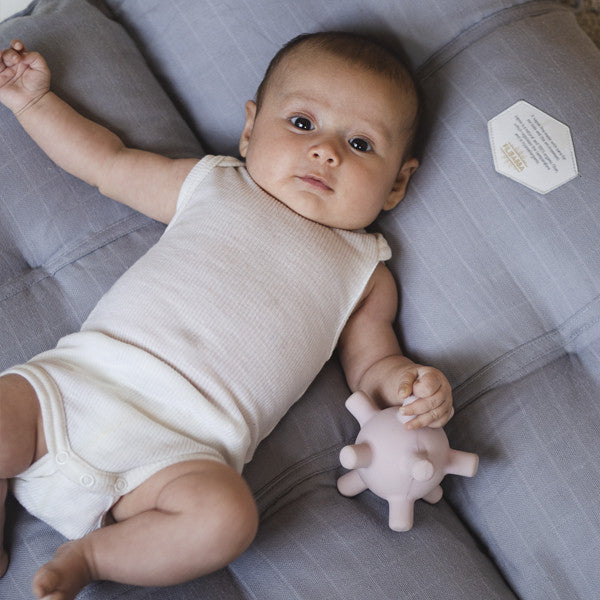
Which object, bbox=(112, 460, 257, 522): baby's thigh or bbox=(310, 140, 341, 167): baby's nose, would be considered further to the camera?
bbox=(310, 140, 341, 167): baby's nose

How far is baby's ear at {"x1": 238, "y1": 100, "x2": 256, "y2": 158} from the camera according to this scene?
137 cm

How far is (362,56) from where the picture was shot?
1.29 metres

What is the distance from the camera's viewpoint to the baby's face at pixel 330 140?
4.07 ft

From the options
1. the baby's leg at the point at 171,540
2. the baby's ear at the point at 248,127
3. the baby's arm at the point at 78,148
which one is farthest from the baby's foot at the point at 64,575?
the baby's ear at the point at 248,127

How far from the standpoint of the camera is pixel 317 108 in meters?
1.26

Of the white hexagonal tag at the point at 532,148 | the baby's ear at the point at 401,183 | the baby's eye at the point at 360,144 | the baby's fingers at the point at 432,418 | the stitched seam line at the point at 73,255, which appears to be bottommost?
the baby's fingers at the point at 432,418

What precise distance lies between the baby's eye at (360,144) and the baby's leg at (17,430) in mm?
666

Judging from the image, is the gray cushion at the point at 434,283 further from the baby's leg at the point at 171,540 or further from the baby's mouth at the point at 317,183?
the baby's mouth at the point at 317,183

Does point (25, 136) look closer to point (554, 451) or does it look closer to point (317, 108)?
point (317, 108)

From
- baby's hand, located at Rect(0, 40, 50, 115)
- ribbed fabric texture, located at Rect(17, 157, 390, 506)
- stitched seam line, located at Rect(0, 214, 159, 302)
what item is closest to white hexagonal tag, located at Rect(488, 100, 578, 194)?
ribbed fabric texture, located at Rect(17, 157, 390, 506)

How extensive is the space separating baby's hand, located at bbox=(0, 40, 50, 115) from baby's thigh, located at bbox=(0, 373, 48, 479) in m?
0.56

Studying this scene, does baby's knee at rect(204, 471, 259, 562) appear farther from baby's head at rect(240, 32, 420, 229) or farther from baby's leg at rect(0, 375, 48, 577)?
baby's head at rect(240, 32, 420, 229)

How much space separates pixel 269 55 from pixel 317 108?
11.3 inches

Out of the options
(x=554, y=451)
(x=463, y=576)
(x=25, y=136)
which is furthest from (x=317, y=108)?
(x=463, y=576)
